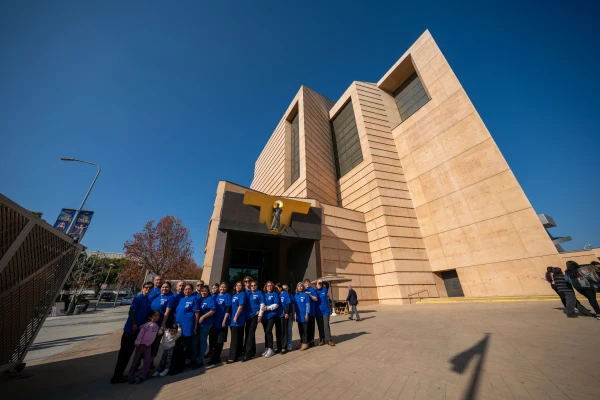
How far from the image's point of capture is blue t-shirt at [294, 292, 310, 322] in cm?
592

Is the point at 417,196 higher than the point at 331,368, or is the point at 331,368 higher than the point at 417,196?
the point at 417,196

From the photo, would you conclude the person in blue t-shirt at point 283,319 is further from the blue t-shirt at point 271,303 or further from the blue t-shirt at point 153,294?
the blue t-shirt at point 153,294

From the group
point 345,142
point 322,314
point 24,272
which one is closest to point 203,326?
point 322,314

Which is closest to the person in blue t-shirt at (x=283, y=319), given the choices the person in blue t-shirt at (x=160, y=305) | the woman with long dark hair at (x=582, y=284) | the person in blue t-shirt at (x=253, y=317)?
the person in blue t-shirt at (x=253, y=317)

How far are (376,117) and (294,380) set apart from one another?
88.6 feet

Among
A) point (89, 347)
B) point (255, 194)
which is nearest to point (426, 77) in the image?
point (255, 194)

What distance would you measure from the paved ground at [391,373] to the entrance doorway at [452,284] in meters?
12.9

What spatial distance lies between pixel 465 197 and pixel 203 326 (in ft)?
67.2

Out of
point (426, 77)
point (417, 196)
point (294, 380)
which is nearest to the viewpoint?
point (294, 380)

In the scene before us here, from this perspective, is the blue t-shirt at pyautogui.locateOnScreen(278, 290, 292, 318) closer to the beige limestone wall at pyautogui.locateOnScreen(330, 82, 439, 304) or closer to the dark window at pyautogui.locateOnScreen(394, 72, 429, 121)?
the beige limestone wall at pyautogui.locateOnScreen(330, 82, 439, 304)

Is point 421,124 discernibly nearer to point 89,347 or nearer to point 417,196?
point 417,196

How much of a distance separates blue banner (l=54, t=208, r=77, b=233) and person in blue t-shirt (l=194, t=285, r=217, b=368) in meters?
7.31

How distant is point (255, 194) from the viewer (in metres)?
13.6

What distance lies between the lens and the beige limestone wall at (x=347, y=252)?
17.1m
